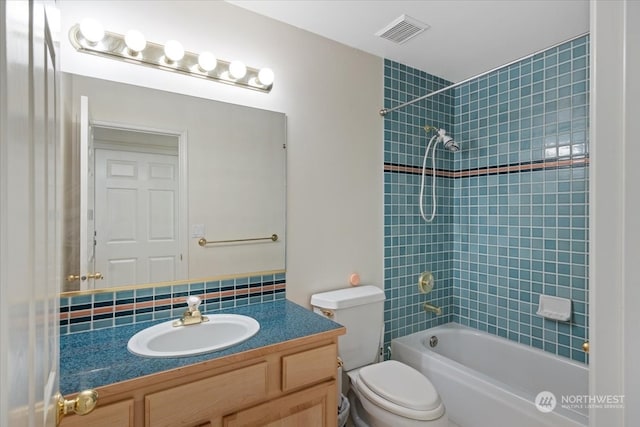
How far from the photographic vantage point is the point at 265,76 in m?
1.74

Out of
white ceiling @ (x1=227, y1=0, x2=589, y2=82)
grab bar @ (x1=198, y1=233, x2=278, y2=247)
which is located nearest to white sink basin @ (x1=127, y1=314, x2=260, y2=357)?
grab bar @ (x1=198, y1=233, x2=278, y2=247)

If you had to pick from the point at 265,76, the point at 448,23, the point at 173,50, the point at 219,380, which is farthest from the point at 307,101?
the point at 219,380

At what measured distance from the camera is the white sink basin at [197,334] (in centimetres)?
132

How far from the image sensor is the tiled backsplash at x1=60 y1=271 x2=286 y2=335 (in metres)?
1.38

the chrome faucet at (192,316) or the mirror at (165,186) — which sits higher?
the mirror at (165,186)

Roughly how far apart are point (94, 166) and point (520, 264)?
8.68ft

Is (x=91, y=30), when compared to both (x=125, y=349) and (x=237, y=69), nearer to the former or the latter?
(x=237, y=69)

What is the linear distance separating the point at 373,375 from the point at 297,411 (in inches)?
23.1

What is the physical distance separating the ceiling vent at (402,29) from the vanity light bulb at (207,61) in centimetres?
101

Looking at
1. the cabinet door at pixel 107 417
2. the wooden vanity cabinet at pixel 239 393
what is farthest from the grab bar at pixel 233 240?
the cabinet door at pixel 107 417

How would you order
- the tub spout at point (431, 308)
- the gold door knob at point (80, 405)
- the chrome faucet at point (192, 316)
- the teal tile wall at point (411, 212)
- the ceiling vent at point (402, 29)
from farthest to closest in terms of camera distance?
the tub spout at point (431, 308) < the teal tile wall at point (411, 212) < the ceiling vent at point (402, 29) < the chrome faucet at point (192, 316) < the gold door knob at point (80, 405)

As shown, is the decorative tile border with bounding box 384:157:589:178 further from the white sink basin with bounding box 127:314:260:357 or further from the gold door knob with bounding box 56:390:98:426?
the gold door knob with bounding box 56:390:98:426

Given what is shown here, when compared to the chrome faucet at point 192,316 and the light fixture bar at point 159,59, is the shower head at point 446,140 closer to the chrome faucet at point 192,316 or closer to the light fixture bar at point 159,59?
the light fixture bar at point 159,59

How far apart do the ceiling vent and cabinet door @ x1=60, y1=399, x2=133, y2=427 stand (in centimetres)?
213
